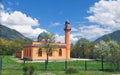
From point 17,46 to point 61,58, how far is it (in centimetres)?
4416

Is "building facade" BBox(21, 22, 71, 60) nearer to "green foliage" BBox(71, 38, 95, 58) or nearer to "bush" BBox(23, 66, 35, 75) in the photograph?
"green foliage" BBox(71, 38, 95, 58)

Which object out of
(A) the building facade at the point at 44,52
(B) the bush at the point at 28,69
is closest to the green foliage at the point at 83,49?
(A) the building facade at the point at 44,52

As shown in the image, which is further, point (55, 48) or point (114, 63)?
point (55, 48)

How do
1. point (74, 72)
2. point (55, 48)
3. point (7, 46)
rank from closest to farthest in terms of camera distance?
1. point (74, 72)
2. point (55, 48)
3. point (7, 46)

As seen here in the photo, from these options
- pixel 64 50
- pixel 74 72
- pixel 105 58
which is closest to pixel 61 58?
pixel 64 50

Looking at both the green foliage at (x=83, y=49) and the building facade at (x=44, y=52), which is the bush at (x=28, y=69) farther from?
the green foliage at (x=83, y=49)

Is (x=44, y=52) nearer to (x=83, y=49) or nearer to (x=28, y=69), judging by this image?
(x=83, y=49)

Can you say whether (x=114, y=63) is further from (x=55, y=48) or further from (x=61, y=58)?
(x=61, y=58)

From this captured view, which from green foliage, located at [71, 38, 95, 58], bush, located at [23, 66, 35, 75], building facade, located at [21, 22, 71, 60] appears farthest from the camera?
green foliage, located at [71, 38, 95, 58]

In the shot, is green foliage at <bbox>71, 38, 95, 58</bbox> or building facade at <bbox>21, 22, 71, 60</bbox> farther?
green foliage at <bbox>71, 38, 95, 58</bbox>

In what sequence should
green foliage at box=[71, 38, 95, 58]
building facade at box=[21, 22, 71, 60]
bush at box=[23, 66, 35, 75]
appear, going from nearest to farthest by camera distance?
bush at box=[23, 66, 35, 75] < building facade at box=[21, 22, 71, 60] < green foliage at box=[71, 38, 95, 58]

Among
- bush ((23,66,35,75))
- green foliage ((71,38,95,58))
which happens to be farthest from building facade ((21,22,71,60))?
bush ((23,66,35,75))

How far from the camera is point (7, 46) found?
10038cm

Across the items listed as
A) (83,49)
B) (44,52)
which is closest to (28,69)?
(44,52)
